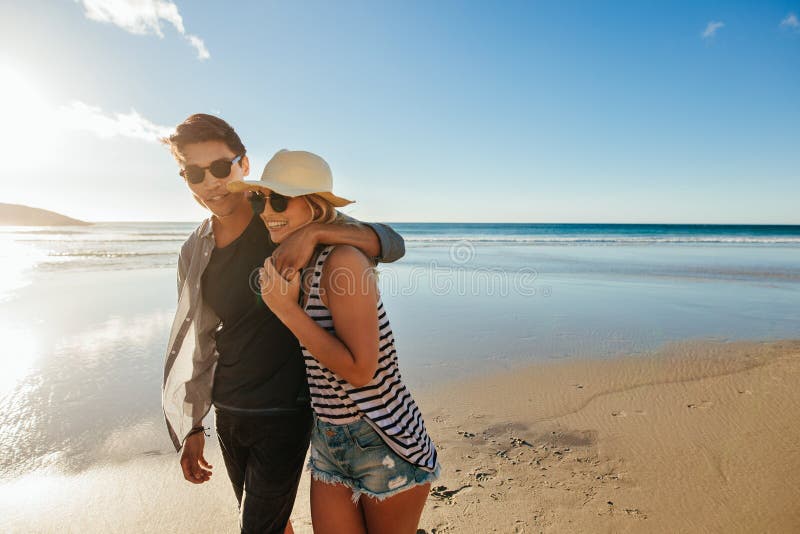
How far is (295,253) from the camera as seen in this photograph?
1591 millimetres

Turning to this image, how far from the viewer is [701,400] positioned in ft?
16.2

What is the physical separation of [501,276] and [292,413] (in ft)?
43.9

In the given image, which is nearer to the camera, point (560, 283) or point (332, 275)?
point (332, 275)

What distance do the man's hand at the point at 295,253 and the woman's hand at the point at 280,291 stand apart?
0.9 inches

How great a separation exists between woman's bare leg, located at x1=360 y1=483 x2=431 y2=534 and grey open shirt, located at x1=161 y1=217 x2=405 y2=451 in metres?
1.15

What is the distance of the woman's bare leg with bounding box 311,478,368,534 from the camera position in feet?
5.85

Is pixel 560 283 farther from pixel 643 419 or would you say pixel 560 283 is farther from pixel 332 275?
pixel 332 275

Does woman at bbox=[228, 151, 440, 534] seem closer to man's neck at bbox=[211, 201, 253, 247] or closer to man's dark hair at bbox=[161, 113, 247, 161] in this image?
man's neck at bbox=[211, 201, 253, 247]

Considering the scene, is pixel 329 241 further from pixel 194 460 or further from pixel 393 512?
pixel 194 460

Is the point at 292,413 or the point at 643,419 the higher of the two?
the point at 292,413

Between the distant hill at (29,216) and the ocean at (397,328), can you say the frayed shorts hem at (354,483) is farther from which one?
the distant hill at (29,216)

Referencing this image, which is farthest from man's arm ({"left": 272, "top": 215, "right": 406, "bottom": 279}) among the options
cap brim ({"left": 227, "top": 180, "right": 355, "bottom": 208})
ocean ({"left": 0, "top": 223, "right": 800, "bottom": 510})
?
ocean ({"left": 0, "top": 223, "right": 800, "bottom": 510})

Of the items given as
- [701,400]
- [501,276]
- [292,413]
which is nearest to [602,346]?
[701,400]

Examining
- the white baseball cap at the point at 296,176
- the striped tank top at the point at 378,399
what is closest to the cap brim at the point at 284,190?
the white baseball cap at the point at 296,176
